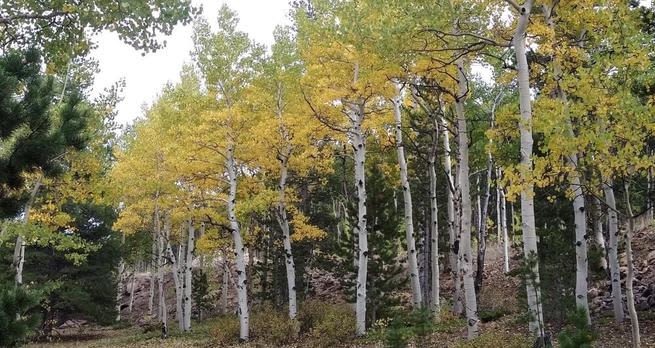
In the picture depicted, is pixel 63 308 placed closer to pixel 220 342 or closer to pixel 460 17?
pixel 220 342

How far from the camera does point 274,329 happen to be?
1387 cm

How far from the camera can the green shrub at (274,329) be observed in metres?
13.8

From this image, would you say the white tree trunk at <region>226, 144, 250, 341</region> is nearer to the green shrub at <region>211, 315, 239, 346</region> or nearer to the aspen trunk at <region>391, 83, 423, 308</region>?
the green shrub at <region>211, 315, 239, 346</region>

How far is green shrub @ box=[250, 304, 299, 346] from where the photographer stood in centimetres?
1377

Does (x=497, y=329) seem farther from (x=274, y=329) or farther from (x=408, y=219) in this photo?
(x=274, y=329)

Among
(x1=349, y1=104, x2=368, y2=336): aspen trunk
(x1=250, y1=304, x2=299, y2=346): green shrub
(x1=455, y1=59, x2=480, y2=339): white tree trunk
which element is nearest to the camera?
(x1=455, y1=59, x2=480, y2=339): white tree trunk

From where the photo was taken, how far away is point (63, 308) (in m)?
22.9

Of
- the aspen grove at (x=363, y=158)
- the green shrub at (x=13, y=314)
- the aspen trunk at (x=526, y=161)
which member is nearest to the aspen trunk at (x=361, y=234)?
the aspen grove at (x=363, y=158)

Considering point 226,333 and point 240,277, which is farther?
point 226,333

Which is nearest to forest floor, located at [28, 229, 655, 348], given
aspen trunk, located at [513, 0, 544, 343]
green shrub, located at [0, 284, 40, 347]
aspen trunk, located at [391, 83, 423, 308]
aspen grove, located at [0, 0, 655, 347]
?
aspen grove, located at [0, 0, 655, 347]

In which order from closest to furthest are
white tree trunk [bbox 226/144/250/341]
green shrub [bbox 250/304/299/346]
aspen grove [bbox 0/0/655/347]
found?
aspen grove [bbox 0/0/655/347] → green shrub [bbox 250/304/299/346] → white tree trunk [bbox 226/144/250/341]

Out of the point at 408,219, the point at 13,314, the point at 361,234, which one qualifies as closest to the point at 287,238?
the point at 361,234

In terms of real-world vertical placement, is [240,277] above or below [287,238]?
below

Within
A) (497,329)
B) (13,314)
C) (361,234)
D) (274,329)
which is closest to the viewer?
(13,314)
